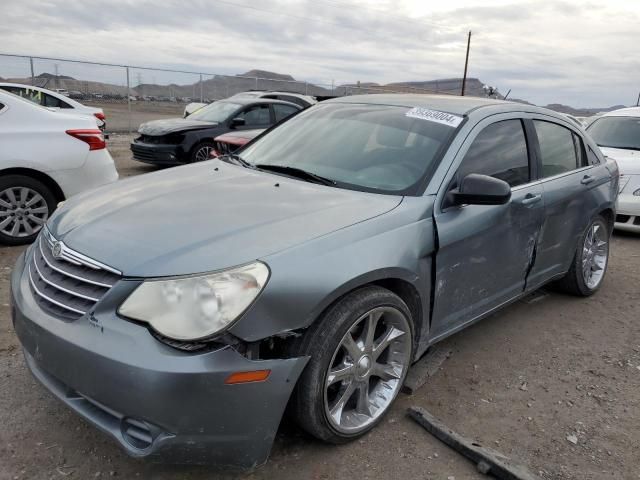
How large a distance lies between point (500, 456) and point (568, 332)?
73.4 inches

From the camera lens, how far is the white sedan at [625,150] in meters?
6.94

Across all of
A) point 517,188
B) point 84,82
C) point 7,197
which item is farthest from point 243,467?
point 84,82

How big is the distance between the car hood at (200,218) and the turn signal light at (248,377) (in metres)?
0.41

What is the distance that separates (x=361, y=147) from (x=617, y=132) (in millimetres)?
6531

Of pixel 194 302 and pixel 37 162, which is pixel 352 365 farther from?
pixel 37 162

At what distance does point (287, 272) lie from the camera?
2.13 metres

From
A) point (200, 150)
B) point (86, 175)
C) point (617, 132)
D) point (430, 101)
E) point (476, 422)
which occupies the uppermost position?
point (430, 101)

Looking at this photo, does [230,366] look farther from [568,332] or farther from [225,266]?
[568,332]

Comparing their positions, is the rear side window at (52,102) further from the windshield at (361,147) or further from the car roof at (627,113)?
the car roof at (627,113)

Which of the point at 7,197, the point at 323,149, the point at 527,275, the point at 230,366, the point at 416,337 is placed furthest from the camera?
the point at 7,197

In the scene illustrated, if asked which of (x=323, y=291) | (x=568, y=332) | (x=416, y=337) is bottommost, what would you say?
(x=568, y=332)

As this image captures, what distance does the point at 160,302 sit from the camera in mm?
2025

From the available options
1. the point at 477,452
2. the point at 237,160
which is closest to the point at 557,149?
the point at 237,160

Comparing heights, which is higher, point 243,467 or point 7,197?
point 7,197
